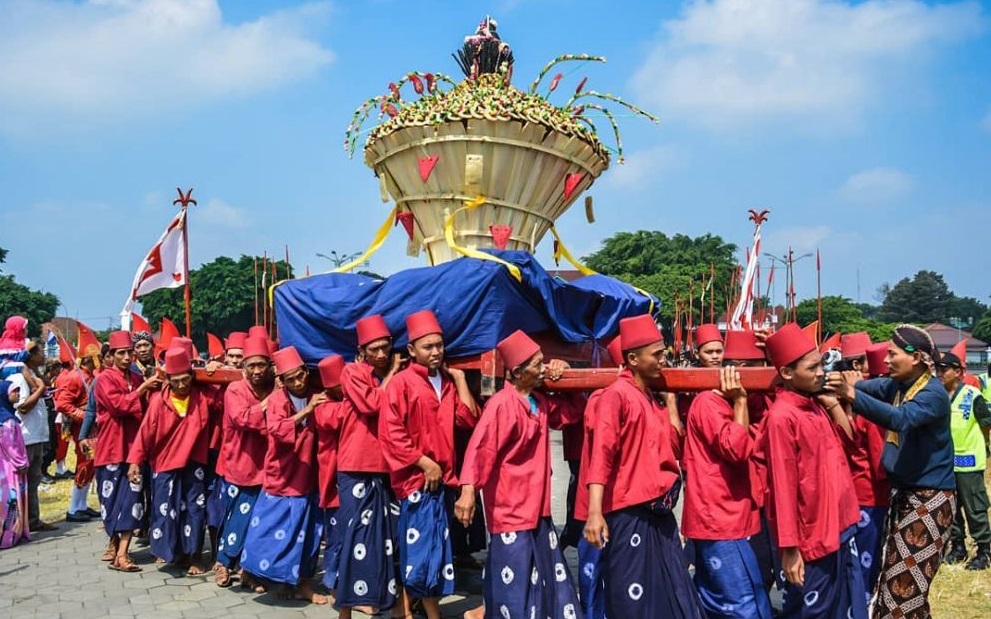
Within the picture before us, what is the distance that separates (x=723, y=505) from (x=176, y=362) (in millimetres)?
4427

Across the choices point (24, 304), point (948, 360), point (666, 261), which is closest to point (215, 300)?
point (24, 304)

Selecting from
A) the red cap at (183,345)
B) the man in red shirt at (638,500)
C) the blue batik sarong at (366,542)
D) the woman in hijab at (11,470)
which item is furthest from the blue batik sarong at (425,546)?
the woman in hijab at (11,470)

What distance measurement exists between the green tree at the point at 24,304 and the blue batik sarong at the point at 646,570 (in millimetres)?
42463

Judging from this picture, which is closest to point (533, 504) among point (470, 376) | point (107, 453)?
point (470, 376)

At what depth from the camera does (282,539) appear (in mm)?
5715

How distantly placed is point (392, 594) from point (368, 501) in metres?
0.60

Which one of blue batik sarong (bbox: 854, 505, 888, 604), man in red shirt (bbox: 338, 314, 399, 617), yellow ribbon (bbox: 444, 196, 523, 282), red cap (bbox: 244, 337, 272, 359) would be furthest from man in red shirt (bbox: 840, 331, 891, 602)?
red cap (bbox: 244, 337, 272, 359)

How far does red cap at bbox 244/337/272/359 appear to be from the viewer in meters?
5.94

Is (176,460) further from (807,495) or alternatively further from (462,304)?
(807,495)

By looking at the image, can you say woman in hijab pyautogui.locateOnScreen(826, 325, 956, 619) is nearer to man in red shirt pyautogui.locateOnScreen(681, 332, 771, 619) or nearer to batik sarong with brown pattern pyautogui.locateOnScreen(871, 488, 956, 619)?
batik sarong with brown pattern pyautogui.locateOnScreen(871, 488, 956, 619)

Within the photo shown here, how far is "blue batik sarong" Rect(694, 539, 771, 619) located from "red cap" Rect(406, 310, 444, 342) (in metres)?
1.98

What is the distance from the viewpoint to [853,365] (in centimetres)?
555

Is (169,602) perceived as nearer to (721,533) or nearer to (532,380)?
(532,380)

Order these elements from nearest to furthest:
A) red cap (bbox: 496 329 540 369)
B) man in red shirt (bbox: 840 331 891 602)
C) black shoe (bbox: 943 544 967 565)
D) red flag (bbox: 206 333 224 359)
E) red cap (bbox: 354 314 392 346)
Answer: red cap (bbox: 496 329 540 369) → man in red shirt (bbox: 840 331 891 602) → red cap (bbox: 354 314 392 346) → black shoe (bbox: 943 544 967 565) → red flag (bbox: 206 333 224 359)
